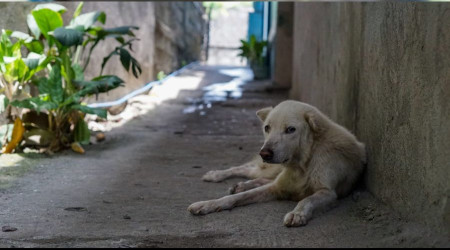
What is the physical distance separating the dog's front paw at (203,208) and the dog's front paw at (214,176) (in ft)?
2.81

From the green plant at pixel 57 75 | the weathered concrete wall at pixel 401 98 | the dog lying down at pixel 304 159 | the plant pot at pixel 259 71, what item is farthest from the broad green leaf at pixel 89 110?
the plant pot at pixel 259 71

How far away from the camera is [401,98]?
2549 mm

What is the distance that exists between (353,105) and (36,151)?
9.00 ft

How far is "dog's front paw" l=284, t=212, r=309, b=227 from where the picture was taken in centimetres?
250

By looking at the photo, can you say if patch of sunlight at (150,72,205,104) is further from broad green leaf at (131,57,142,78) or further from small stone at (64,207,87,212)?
small stone at (64,207,87,212)

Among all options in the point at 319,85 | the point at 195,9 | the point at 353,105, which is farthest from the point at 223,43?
the point at 353,105

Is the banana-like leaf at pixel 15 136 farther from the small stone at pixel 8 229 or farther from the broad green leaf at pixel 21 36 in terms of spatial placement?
the small stone at pixel 8 229

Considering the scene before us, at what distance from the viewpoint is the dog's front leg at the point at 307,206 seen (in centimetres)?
251

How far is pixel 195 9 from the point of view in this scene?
17281 mm

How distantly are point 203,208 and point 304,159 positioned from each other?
2.15 ft

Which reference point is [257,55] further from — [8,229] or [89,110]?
[8,229]

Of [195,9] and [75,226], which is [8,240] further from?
[195,9]

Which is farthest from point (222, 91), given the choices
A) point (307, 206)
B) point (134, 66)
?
point (307, 206)

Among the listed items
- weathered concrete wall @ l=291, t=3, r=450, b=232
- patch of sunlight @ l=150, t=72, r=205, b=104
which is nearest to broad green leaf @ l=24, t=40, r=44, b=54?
weathered concrete wall @ l=291, t=3, r=450, b=232
